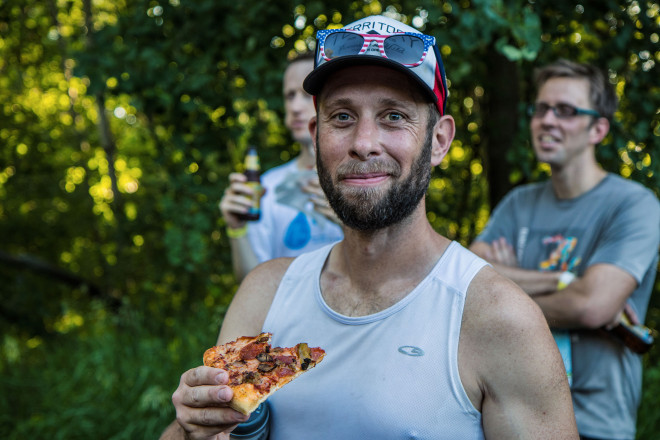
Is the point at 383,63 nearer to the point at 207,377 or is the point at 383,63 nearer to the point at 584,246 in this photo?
the point at 207,377

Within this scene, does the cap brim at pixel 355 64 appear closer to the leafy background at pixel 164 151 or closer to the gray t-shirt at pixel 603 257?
the gray t-shirt at pixel 603 257

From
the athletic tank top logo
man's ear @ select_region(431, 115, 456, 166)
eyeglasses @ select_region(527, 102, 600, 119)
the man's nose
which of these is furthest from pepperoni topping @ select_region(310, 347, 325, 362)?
eyeglasses @ select_region(527, 102, 600, 119)

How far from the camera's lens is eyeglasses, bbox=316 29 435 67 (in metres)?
1.94

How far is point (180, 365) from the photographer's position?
18.1 feet

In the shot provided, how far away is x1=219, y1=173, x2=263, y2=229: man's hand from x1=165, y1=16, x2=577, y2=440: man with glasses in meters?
1.26

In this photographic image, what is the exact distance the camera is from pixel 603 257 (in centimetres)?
290

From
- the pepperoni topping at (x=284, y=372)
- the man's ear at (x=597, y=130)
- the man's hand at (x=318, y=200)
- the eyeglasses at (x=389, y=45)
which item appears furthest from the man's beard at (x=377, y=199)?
the man's ear at (x=597, y=130)

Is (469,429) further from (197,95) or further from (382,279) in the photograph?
(197,95)

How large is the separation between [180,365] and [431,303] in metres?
4.14

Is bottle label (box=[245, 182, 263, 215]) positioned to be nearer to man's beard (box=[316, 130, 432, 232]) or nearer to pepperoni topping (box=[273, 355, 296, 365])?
man's beard (box=[316, 130, 432, 232])

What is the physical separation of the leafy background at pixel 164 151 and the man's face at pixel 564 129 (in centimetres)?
37

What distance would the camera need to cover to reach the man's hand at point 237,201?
3.47m

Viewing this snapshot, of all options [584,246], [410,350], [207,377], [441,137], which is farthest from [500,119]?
[207,377]

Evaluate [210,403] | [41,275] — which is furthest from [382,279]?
[41,275]
